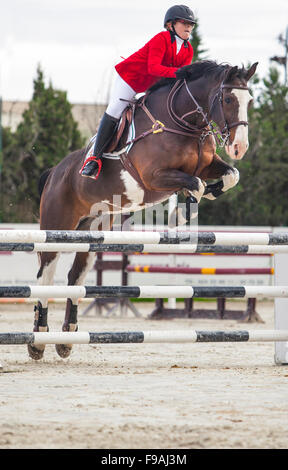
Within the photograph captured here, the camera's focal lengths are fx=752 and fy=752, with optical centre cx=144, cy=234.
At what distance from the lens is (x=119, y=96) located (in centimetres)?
555

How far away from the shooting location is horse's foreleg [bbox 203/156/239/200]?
5227mm

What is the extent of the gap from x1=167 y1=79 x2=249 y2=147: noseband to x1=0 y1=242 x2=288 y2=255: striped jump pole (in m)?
0.71

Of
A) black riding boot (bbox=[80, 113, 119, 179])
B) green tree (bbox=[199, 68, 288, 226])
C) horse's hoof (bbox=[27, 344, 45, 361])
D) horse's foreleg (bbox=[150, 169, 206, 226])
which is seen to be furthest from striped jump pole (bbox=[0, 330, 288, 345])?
green tree (bbox=[199, 68, 288, 226])

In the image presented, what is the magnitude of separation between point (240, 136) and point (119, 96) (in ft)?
3.75

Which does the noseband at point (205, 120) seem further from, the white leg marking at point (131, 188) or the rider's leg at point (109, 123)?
the white leg marking at point (131, 188)

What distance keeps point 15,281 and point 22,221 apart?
5.32 metres

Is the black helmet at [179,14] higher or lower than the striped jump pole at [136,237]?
higher

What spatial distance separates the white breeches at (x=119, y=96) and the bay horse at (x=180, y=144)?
0.11 metres

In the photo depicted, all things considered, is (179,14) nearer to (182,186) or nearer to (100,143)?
(100,143)

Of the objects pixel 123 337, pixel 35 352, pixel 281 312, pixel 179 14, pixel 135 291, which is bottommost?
pixel 35 352

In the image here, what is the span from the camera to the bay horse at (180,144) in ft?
16.2

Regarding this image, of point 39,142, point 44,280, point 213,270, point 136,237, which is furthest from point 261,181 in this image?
point 136,237

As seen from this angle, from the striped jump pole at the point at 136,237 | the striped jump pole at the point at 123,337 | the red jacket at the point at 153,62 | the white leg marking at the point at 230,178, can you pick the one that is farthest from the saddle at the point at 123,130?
the striped jump pole at the point at 123,337

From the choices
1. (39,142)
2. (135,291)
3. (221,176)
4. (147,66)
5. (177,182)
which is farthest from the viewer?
(39,142)
